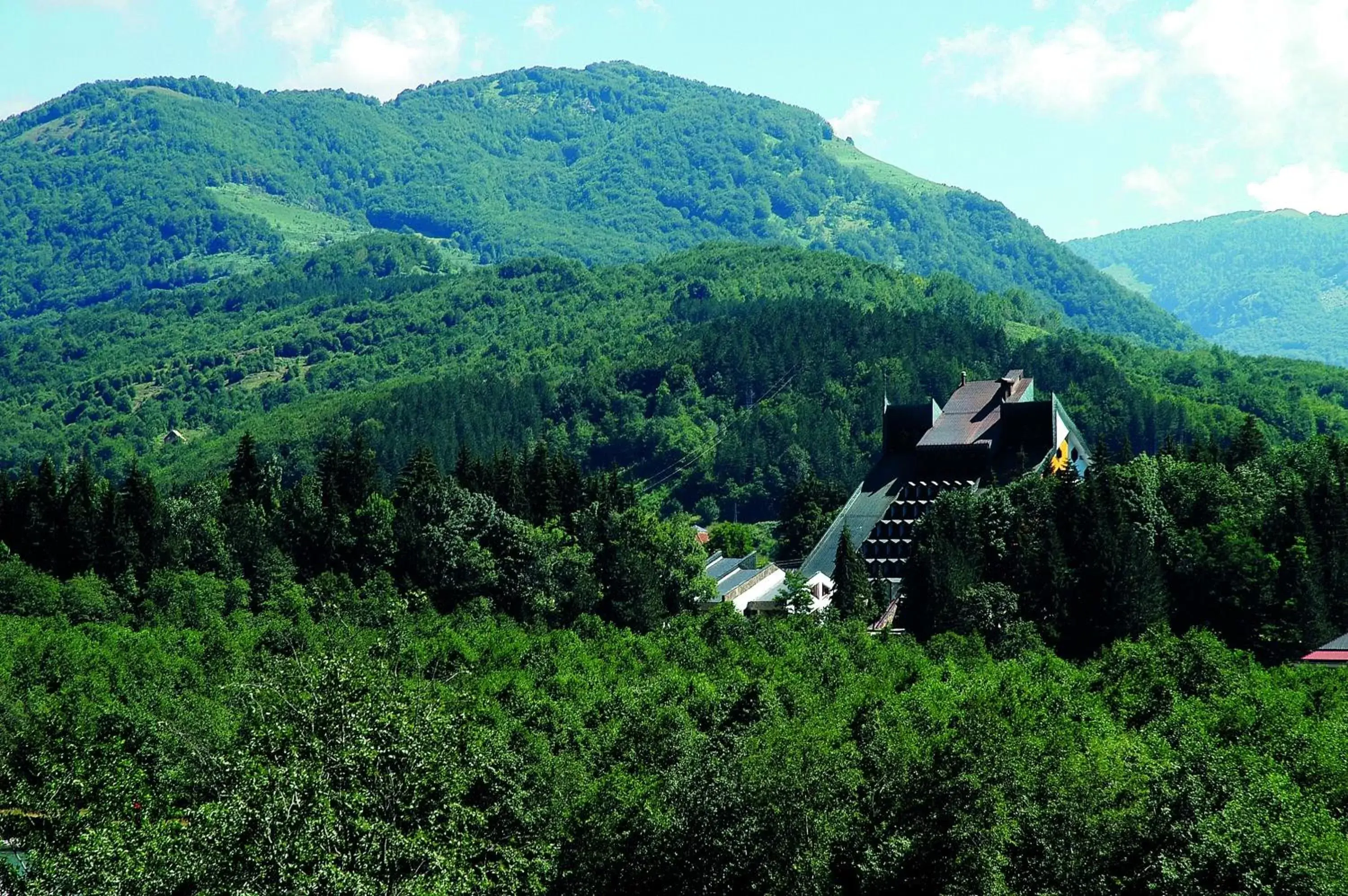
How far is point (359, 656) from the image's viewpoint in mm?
73125

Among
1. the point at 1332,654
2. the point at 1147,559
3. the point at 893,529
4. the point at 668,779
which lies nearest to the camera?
the point at 668,779

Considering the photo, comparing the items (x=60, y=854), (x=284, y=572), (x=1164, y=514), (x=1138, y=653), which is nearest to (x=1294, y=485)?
(x=1164, y=514)

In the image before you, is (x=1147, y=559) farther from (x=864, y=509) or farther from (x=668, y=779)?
(x=668, y=779)

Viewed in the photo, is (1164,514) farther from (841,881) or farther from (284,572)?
(841,881)

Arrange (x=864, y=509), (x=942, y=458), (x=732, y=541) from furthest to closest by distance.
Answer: (x=732, y=541)
(x=942, y=458)
(x=864, y=509)

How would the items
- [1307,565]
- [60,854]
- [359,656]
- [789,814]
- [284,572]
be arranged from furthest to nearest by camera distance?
[284,572] → [1307,565] → [359,656] → [789,814] → [60,854]

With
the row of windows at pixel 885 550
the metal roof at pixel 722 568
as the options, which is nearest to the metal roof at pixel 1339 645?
the row of windows at pixel 885 550

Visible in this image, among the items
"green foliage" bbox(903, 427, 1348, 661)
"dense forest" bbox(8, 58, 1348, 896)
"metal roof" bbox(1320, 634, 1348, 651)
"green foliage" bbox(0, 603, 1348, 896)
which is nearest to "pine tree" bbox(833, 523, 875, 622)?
"dense forest" bbox(8, 58, 1348, 896)

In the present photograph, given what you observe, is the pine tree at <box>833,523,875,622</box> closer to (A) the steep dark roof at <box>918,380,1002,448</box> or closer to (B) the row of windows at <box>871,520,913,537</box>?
(B) the row of windows at <box>871,520,913,537</box>

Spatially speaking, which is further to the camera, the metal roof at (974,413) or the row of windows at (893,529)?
the metal roof at (974,413)

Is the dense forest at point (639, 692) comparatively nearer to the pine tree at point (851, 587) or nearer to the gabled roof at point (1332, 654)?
the pine tree at point (851, 587)

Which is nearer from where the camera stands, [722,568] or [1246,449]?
[1246,449]

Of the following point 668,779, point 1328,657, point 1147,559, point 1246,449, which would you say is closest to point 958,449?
point 1246,449

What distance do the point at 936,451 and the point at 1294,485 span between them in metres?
44.3
